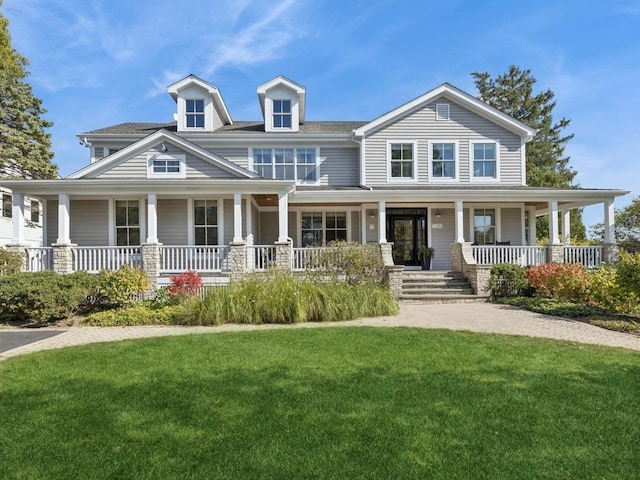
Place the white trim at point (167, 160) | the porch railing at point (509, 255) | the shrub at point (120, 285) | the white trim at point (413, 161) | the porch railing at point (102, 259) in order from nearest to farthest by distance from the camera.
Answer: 1. the shrub at point (120, 285)
2. the porch railing at point (102, 259)
3. the white trim at point (167, 160)
4. the porch railing at point (509, 255)
5. the white trim at point (413, 161)

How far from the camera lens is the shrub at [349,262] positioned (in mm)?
11922

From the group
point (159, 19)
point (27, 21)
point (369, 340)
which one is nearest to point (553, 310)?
point (369, 340)

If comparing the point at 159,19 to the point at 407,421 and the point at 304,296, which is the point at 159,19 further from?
the point at 407,421

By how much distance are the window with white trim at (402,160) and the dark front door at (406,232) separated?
1582mm

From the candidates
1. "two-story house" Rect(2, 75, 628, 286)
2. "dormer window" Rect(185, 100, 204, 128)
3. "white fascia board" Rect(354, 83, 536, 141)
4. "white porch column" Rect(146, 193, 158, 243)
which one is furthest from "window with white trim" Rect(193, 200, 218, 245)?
"white fascia board" Rect(354, 83, 536, 141)

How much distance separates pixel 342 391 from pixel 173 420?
6.07 feet

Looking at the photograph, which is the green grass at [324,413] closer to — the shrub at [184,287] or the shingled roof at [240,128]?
the shrub at [184,287]

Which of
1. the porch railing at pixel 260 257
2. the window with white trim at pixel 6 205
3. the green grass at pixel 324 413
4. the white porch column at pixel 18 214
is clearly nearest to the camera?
the green grass at pixel 324 413

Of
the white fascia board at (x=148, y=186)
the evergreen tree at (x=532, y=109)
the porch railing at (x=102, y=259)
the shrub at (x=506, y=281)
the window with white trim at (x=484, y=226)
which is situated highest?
the evergreen tree at (x=532, y=109)

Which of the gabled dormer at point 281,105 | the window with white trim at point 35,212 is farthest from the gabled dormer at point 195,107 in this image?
the window with white trim at point 35,212

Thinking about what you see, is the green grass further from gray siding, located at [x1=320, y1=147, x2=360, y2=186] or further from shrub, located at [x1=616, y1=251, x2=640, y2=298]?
gray siding, located at [x1=320, y1=147, x2=360, y2=186]

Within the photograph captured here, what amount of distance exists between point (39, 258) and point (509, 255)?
652 inches

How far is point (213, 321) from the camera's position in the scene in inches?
371

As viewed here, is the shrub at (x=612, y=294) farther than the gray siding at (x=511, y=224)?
No
